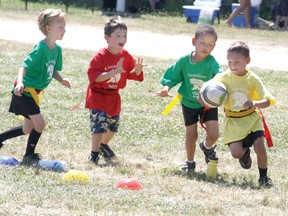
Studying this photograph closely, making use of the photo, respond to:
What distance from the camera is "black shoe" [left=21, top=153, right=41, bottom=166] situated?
757cm

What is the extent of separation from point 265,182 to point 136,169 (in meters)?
1.21

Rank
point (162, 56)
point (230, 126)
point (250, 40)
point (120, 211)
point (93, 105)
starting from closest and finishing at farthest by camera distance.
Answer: point (120, 211), point (230, 126), point (93, 105), point (162, 56), point (250, 40)

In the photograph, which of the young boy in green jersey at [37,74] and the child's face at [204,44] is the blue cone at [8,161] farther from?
the child's face at [204,44]

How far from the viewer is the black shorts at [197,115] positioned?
767 centimetres

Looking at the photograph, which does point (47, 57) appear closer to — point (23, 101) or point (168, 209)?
point (23, 101)

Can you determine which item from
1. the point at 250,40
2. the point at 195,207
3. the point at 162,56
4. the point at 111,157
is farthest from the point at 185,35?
the point at 195,207

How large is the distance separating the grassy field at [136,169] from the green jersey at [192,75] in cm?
68

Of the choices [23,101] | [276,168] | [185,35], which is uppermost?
[23,101]

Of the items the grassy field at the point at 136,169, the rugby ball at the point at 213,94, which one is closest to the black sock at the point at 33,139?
the grassy field at the point at 136,169

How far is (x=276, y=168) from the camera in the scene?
8.10m

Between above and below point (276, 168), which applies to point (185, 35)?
below

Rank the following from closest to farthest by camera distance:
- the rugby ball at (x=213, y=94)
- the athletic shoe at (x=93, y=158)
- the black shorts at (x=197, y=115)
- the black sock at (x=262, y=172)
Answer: the rugby ball at (x=213, y=94) → the black sock at (x=262, y=172) → the black shorts at (x=197, y=115) → the athletic shoe at (x=93, y=158)

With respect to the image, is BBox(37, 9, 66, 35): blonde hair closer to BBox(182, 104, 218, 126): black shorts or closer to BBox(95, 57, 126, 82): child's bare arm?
BBox(95, 57, 126, 82): child's bare arm

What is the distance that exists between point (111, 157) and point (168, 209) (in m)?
2.24
